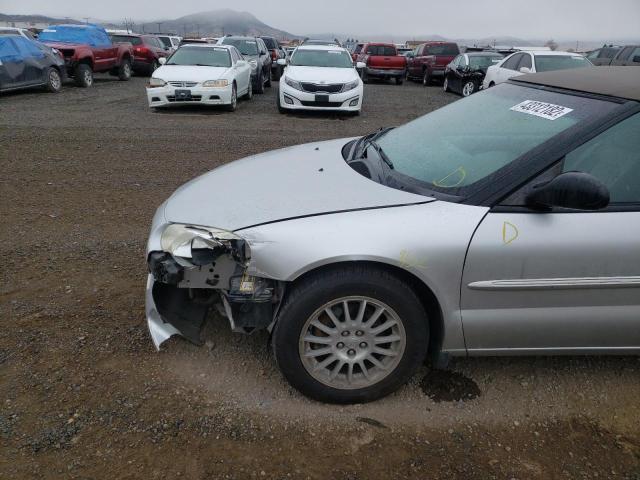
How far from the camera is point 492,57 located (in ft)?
52.0

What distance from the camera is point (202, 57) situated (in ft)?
37.3

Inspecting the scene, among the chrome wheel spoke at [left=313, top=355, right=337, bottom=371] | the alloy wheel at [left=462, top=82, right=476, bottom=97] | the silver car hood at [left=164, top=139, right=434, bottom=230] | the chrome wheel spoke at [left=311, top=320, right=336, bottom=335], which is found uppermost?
the silver car hood at [left=164, top=139, right=434, bottom=230]

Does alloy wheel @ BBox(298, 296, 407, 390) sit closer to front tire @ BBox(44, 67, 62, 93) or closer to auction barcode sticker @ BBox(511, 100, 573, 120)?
auction barcode sticker @ BBox(511, 100, 573, 120)

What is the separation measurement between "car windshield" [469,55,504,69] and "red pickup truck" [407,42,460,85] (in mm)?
3210

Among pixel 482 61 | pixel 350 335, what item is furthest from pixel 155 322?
pixel 482 61

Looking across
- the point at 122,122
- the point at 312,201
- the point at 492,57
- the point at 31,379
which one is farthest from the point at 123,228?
the point at 492,57

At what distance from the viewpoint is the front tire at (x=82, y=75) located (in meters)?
14.6

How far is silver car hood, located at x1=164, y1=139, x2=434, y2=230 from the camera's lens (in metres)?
2.36

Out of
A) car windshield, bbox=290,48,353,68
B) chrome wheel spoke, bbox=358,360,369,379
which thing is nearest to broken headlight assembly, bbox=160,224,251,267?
chrome wheel spoke, bbox=358,360,369,379

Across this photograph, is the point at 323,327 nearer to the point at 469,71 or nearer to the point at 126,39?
the point at 469,71

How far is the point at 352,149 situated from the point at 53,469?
2.40 meters

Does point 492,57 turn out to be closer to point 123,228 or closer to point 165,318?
point 123,228

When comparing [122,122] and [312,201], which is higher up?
[312,201]

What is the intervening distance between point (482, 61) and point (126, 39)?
14.9 meters
